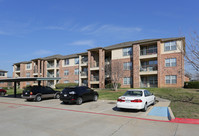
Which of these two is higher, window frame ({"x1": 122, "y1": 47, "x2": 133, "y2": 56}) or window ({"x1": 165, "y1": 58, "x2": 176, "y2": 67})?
window frame ({"x1": 122, "y1": 47, "x2": 133, "y2": 56})

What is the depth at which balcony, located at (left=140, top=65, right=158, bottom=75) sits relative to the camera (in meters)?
28.1

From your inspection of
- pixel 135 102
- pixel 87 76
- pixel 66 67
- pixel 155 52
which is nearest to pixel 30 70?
pixel 66 67

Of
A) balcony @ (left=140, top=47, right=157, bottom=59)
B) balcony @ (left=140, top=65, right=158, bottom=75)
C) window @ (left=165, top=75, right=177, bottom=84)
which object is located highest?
balcony @ (left=140, top=47, right=157, bottom=59)

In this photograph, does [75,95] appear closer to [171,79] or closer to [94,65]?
[171,79]

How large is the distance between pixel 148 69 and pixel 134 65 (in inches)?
105

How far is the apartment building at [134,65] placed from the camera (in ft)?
88.2

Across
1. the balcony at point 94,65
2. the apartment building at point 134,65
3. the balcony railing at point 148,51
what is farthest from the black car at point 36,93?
the balcony railing at point 148,51

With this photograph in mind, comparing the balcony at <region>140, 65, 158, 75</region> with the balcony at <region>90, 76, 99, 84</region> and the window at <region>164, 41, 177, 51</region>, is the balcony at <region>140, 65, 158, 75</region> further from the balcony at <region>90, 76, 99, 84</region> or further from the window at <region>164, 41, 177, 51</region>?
the balcony at <region>90, 76, 99, 84</region>

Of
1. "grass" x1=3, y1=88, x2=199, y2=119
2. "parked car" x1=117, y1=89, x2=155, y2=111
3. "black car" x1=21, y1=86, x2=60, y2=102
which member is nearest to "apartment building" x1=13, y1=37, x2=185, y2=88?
"grass" x1=3, y1=88, x2=199, y2=119

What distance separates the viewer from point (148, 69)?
29734 millimetres

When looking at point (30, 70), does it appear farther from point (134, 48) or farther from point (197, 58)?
point (197, 58)

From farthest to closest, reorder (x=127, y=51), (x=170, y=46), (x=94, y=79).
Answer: (x=94, y=79) < (x=127, y=51) < (x=170, y=46)

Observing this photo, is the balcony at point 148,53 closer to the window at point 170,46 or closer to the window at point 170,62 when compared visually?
the window at point 170,46

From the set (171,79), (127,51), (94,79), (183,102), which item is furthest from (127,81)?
(183,102)
